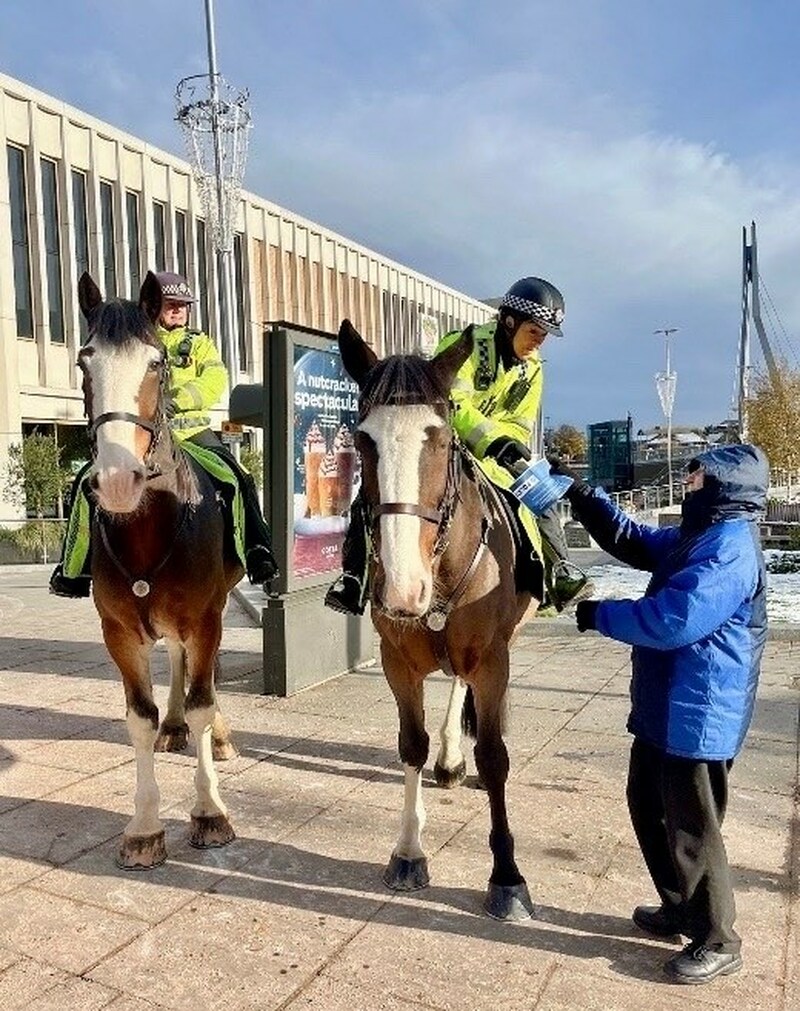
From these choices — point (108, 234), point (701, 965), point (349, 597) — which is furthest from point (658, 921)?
point (108, 234)

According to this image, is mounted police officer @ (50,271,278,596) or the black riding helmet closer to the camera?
the black riding helmet

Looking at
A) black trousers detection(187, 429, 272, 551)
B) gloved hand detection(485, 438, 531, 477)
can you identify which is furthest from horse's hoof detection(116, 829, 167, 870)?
gloved hand detection(485, 438, 531, 477)

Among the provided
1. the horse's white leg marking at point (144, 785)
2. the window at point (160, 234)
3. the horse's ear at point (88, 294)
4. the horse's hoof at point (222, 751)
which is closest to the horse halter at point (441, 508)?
the horse's ear at point (88, 294)

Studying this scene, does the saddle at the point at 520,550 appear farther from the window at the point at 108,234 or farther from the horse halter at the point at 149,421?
the window at the point at 108,234

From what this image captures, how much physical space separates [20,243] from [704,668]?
31.8 m

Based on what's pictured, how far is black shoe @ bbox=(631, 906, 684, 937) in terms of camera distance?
3.22 metres

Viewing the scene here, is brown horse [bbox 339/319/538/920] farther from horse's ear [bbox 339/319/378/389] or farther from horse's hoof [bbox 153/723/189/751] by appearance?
horse's hoof [bbox 153/723/189/751]

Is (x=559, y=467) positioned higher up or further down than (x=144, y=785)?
higher up

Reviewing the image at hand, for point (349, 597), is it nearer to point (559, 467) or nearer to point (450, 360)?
point (559, 467)

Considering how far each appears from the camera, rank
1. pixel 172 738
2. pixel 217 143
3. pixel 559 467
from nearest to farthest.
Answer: pixel 559 467 < pixel 172 738 < pixel 217 143

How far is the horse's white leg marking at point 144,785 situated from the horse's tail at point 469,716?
1682 millimetres

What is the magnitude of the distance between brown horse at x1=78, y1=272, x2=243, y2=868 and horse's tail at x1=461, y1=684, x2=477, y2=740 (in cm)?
143

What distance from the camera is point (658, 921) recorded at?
10.7ft

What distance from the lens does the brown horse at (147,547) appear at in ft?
11.3
